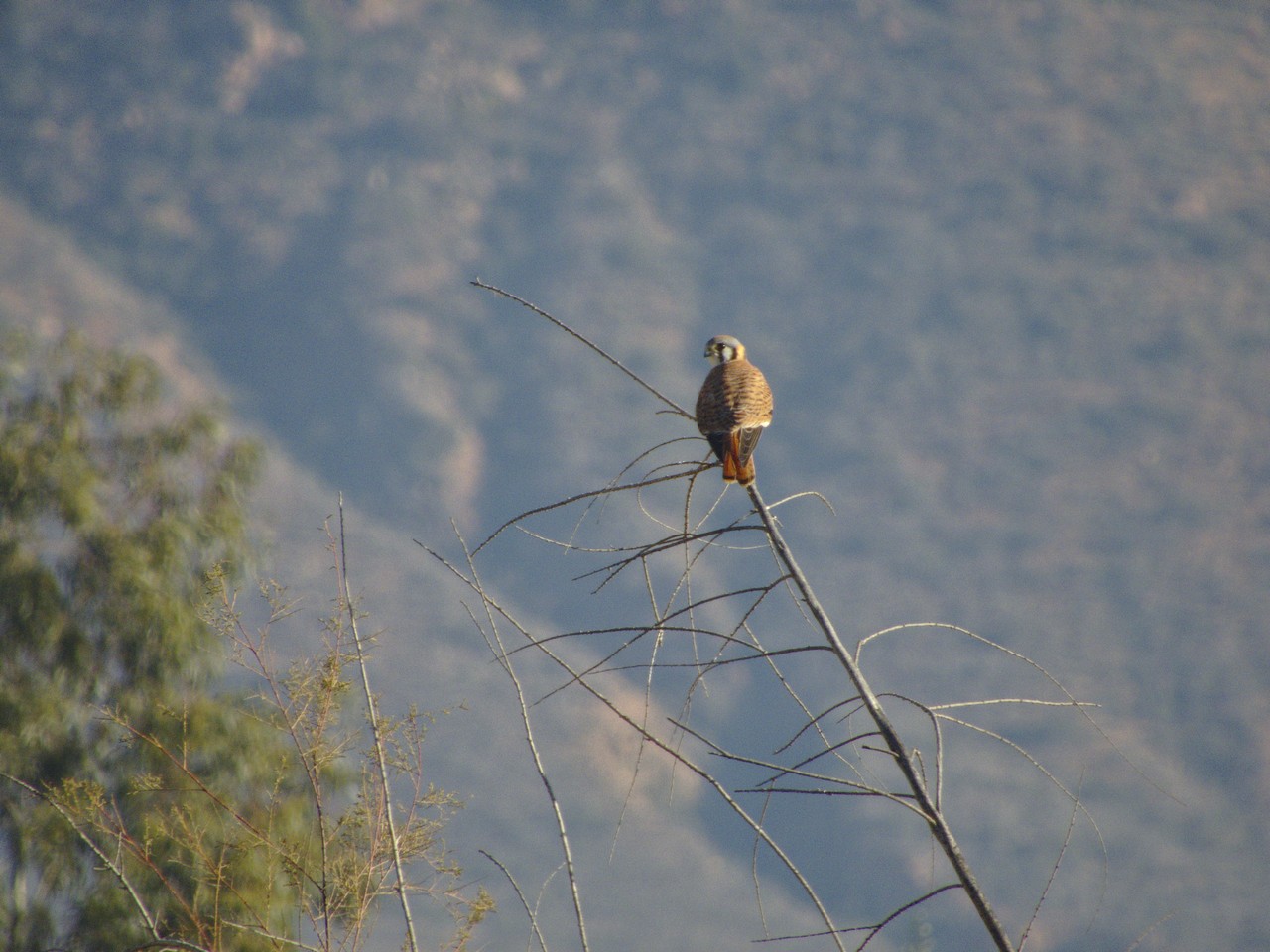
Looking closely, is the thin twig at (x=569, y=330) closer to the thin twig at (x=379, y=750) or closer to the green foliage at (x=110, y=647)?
the thin twig at (x=379, y=750)

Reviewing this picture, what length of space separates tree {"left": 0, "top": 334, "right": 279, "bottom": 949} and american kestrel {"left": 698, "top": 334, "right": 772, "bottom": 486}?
506 centimetres

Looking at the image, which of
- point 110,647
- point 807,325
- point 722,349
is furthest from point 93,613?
point 807,325

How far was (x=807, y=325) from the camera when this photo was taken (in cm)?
8344

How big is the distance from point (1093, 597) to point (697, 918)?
27.8 metres

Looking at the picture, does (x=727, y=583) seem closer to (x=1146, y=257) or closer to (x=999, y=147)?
(x=1146, y=257)

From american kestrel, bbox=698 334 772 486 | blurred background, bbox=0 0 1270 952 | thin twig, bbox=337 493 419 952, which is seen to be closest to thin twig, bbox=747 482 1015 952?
thin twig, bbox=337 493 419 952

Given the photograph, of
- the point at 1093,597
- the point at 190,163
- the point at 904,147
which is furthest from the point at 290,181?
the point at 1093,597

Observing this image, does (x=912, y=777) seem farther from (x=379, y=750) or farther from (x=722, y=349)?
(x=722, y=349)

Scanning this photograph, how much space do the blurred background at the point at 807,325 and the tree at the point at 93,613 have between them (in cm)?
2818

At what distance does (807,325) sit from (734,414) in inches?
3249

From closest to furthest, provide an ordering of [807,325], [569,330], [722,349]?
[569,330], [722,349], [807,325]

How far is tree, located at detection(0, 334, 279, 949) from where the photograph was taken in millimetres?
7375

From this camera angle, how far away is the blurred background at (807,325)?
50.2m

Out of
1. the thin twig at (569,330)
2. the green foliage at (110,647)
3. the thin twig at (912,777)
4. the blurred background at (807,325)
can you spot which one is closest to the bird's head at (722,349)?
the thin twig at (569,330)
